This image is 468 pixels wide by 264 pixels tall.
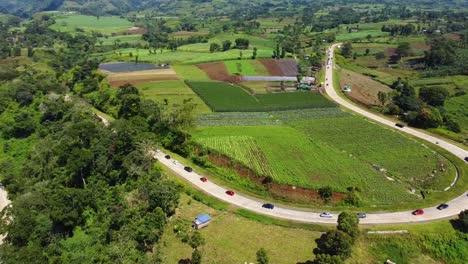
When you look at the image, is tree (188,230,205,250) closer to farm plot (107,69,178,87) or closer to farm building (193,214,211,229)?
farm building (193,214,211,229)

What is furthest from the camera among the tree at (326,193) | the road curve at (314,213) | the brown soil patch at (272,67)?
the brown soil patch at (272,67)

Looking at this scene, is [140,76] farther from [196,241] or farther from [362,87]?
[196,241]

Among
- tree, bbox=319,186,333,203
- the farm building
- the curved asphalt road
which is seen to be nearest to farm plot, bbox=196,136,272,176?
the curved asphalt road

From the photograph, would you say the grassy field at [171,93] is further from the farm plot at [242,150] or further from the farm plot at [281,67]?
the farm plot at [281,67]

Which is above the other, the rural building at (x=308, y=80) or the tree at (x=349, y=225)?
the rural building at (x=308, y=80)

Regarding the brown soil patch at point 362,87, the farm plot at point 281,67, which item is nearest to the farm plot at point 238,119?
the brown soil patch at point 362,87

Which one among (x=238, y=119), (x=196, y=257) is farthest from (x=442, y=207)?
(x=238, y=119)
